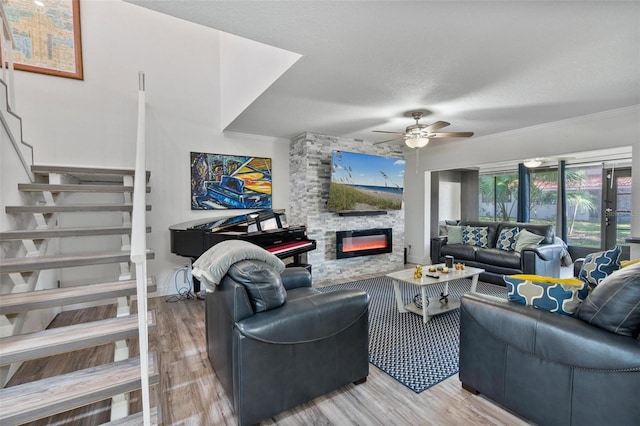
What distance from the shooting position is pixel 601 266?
8.21ft

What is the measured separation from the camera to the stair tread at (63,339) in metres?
1.59

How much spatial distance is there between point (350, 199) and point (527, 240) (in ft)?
9.28

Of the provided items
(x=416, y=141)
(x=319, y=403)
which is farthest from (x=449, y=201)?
(x=319, y=403)

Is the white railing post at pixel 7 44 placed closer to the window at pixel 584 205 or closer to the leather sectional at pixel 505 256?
the leather sectional at pixel 505 256

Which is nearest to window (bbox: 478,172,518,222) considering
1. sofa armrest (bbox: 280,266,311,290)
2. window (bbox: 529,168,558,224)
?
window (bbox: 529,168,558,224)

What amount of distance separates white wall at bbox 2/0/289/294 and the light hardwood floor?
204 centimetres

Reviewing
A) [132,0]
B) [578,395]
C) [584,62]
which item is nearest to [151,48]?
[132,0]

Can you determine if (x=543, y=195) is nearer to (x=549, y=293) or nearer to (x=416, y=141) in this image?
(x=416, y=141)

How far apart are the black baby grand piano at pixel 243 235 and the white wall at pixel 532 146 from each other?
9.70 ft

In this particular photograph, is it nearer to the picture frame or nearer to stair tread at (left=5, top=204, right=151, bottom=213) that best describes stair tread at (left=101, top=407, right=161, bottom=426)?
stair tread at (left=5, top=204, right=151, bottom=213)

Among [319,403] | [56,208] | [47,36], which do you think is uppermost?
[47,36]

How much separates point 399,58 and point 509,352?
2.19 m

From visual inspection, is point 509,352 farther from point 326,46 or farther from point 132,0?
point 132,0

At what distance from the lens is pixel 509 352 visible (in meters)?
1.70
